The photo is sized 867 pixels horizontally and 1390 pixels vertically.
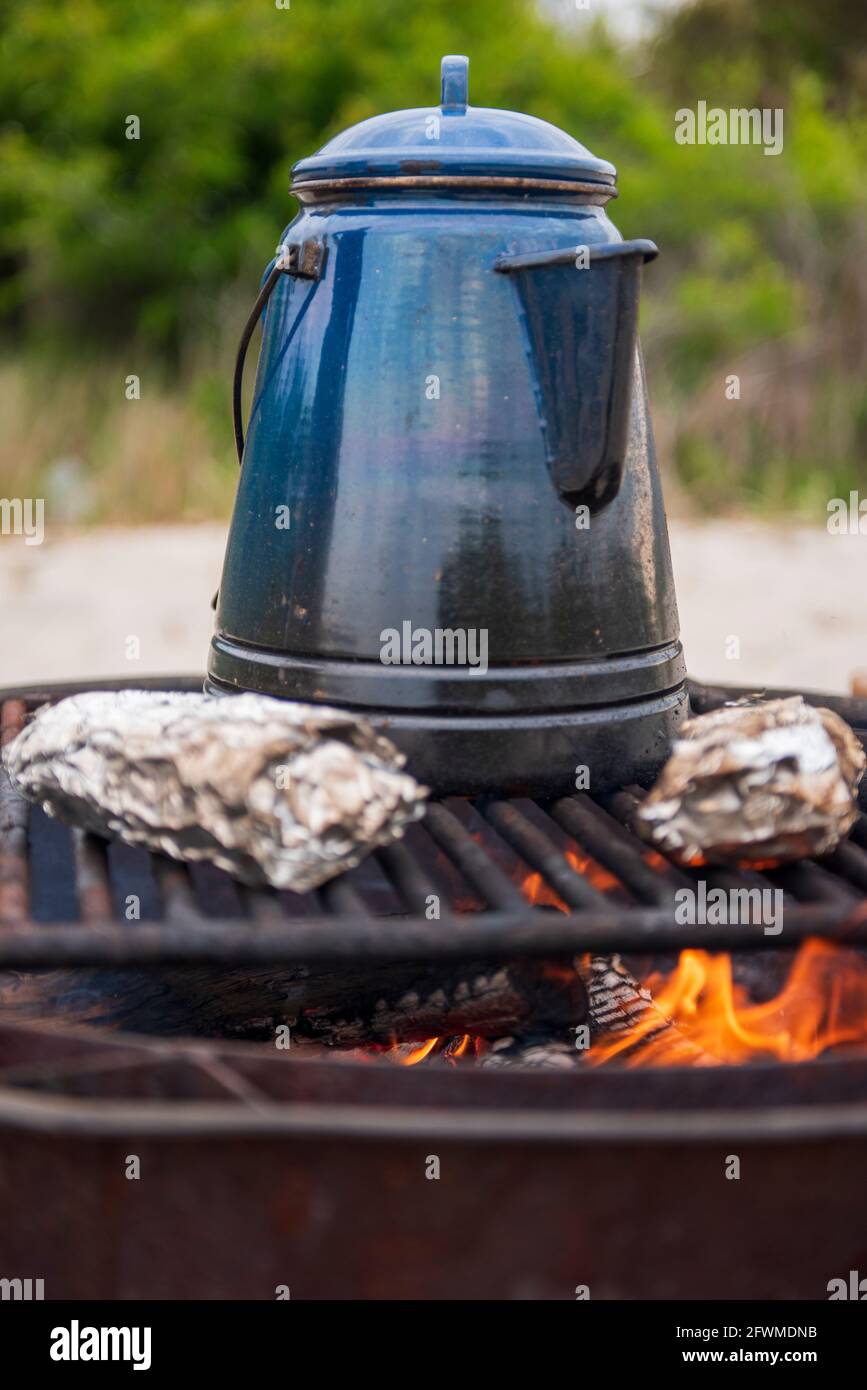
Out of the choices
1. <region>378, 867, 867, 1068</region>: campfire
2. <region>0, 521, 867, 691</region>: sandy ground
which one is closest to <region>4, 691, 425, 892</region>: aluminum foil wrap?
<region>378, 867, 867, 1068</region>: campfire

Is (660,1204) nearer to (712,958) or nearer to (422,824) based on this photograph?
(422,824)

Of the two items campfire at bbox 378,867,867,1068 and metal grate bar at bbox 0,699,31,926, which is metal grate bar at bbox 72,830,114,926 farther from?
campfire at bbox 378,867,867,1068

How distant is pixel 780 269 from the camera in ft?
23.2

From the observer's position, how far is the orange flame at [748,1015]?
156 cm

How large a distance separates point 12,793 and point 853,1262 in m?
0.94

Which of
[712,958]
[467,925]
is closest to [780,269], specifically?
[712,958]

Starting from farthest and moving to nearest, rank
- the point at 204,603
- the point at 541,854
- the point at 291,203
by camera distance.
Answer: the point at 291,203 < the point at 204,603 < the point at 541,854

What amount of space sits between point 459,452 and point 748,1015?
0.68 metres

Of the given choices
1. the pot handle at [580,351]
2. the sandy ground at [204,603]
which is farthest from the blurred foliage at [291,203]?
the pot handle at [580,351]

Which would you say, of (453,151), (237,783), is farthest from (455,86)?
(237,783)

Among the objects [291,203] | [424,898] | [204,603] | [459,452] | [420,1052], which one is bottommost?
[420,1052]

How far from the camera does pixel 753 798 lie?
1281 millimetres

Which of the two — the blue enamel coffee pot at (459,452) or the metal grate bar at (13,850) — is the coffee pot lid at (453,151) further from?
the metal grate bar at (13,850)

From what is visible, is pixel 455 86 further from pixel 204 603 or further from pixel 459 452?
pixel 204 603
